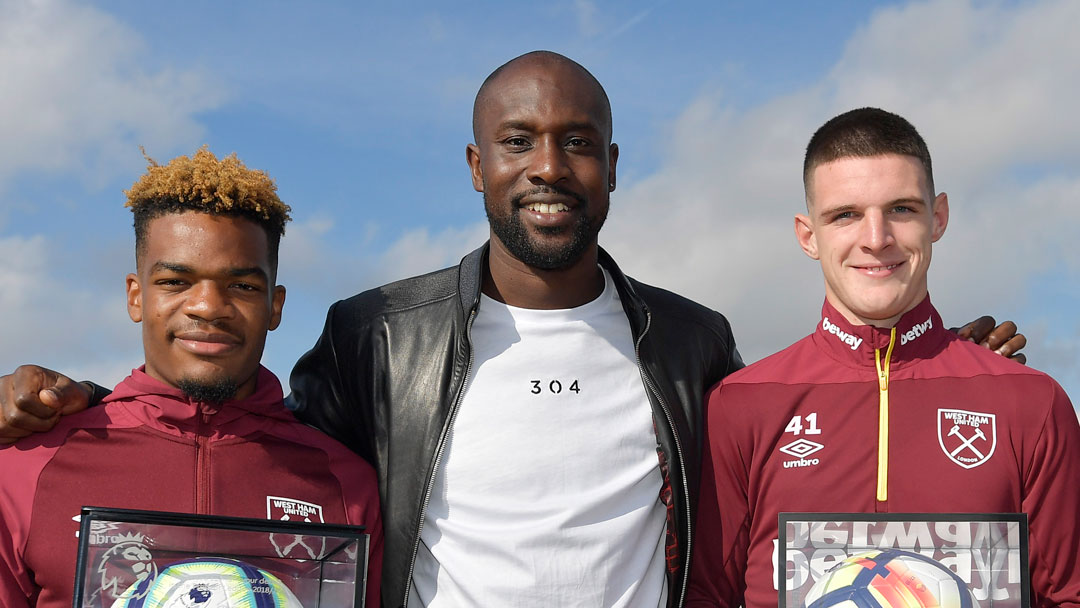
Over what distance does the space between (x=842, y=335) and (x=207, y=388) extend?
114 inches

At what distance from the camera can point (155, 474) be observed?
4418 millimetres

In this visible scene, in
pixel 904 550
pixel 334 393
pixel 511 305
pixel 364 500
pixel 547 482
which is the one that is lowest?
pixel 904 550

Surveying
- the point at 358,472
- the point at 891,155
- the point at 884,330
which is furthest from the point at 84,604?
the point at 891,155

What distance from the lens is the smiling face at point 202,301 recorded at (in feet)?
14.8

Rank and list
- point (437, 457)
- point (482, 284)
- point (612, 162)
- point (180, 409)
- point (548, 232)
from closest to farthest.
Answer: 1. point (180, 409)
2. point (437, 457)
3. point (548, 232)
4. point (482, 284)
5. point (612, 162)

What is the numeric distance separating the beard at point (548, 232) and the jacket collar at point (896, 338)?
125cm

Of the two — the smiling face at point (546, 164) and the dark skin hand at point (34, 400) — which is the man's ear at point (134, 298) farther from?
the smiling face at point (546, 164)

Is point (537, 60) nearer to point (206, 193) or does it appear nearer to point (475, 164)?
point (475, 164)

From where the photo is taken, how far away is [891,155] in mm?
4746

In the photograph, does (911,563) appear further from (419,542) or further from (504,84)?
(504,84)

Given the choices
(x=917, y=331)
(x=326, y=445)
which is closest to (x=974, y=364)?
(x=917, y=331)

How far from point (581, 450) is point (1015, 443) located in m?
1.90

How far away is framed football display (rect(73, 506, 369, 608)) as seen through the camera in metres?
3.72

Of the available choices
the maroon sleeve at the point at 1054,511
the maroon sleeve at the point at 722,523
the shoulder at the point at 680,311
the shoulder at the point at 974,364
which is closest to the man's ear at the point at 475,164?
the shoulder at the point at 680,311
